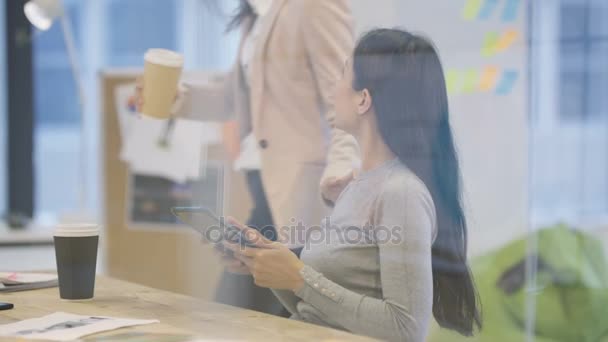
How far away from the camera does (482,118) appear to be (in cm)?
190

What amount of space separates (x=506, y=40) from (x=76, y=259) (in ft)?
3.51

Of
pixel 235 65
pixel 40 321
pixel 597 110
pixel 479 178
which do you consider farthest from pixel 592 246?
pixel 40 321

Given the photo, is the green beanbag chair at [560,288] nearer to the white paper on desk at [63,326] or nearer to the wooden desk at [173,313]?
the wooden desk at [173,313]

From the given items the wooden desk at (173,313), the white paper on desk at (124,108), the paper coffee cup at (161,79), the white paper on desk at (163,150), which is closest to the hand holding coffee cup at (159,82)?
the paper coffee cup at (161,79)

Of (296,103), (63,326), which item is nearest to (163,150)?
(296,103)

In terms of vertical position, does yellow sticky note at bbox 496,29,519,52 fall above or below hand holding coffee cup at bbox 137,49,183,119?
above

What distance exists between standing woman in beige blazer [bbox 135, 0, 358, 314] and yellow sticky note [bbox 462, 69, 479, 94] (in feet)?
0.87

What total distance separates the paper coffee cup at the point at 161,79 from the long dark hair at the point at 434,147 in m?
0.78

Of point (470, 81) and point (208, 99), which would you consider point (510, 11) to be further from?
point (208, 99)

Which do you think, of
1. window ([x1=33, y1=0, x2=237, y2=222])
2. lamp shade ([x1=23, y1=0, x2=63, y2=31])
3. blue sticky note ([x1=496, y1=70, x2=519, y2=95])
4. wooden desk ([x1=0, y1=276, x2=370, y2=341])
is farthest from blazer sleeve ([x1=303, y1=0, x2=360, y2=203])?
window ([x1=33, y1=0, x2=237, y2=222])

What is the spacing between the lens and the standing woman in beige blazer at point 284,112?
6.65 ft

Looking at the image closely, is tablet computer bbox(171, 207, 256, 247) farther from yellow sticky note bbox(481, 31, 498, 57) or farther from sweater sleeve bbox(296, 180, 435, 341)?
yellow sticky note bbox(481, 31, 498, 57)

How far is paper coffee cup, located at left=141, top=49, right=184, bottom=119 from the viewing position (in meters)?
2.36

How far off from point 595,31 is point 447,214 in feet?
2.43
